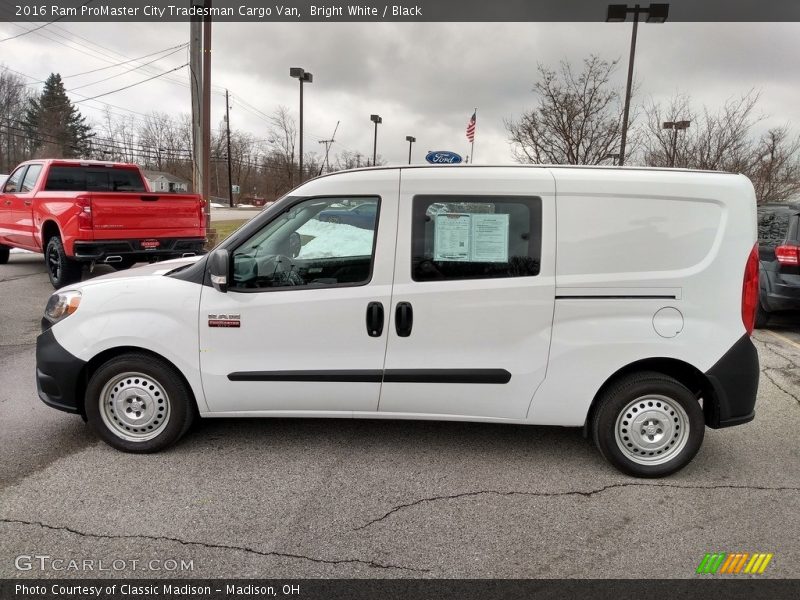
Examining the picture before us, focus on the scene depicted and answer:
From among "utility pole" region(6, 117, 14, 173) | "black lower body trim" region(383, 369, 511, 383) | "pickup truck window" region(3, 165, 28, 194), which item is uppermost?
"utility pole" region(6, 117, 14, 173)

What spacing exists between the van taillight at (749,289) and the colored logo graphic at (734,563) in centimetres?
124

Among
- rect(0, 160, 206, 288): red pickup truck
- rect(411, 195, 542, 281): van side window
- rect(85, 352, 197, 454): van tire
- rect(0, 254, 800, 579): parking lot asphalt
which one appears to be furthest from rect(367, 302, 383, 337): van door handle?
rect(0, 160, 206, 288): red pickup truck

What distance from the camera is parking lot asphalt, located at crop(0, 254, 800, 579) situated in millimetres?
2572

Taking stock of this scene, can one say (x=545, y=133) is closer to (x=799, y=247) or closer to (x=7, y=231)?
(x=799, y=247)

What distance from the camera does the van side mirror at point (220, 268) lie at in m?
3.28

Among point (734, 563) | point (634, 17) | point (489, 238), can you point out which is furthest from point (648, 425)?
point (634, 17)

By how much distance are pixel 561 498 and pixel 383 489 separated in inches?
40.6

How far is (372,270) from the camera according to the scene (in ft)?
10.9

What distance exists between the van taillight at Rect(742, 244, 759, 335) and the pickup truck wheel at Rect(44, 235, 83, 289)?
8.81 metres

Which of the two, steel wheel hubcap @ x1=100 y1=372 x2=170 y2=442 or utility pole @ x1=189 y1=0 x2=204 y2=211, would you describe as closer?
steel wheel hubcap @ x1=100 y1=372 x2=170 y2=442

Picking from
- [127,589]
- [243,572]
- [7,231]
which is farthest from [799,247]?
[7,231]

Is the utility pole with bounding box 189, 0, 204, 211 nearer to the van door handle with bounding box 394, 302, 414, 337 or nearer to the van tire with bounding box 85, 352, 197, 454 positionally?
the van tire with bounding box 85, 352, 197, 454

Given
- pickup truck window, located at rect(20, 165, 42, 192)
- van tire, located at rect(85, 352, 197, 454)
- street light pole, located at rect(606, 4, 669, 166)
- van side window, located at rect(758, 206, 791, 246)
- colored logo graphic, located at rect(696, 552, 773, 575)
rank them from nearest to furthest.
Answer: colored logo graphic, located at rect(696, 552, 773, 575), van tire, located at rect(85, 352, 197, 454), van side window, located at rect(758, 206, 791, 246), pickup truck window, located at rect(20, 165, 42, 192), street light pole, located at rect(606, 4, 669, 166)

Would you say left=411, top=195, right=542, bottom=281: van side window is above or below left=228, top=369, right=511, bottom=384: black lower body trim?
above
